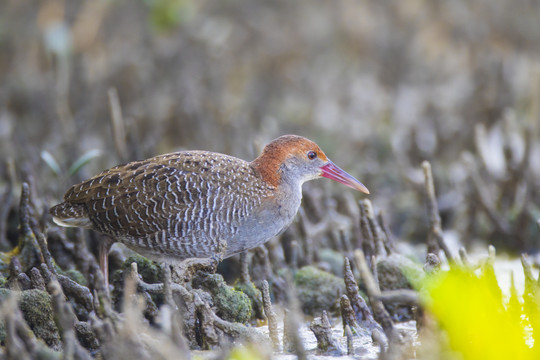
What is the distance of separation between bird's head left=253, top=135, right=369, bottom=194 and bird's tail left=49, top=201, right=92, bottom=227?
1125 millimetres

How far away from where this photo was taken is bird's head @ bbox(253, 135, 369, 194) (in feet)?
16.8

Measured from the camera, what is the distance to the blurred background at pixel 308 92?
7160mm

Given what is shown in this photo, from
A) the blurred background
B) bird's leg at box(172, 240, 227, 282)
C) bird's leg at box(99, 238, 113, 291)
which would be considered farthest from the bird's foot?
the blurred background

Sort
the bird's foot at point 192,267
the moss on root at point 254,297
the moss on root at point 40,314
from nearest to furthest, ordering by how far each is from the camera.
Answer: the moss on root at point 40,314, the bird's foot at point 192,267, the moss on root at point 254,297

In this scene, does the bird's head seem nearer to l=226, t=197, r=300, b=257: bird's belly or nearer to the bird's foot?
l=226, t=197, r=300, b=257: bird's belly

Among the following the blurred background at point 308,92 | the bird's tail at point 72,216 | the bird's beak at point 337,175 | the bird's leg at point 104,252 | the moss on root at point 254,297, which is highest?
the blurred background at point 308,92

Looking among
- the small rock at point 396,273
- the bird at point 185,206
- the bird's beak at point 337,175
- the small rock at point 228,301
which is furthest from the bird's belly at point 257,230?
the small rock at point 396,273

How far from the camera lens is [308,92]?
35.8 feet

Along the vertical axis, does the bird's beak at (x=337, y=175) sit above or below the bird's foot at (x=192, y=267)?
above

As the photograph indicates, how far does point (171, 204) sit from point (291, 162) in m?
0.93

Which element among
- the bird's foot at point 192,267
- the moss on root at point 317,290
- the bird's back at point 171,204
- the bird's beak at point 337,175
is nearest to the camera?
the bird's foot at point 192,267

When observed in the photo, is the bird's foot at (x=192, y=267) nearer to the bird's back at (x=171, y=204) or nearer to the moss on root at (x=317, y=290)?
the bird's back at (x=171, y=204)

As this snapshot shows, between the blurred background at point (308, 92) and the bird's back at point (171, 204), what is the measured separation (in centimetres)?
94

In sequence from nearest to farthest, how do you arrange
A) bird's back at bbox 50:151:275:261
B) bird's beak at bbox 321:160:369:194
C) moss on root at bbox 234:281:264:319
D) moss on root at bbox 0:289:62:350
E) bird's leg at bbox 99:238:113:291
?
moss on root at bbox 0:289:62:350 < bird's back at bbox 50:151:275:261 < moss on root at bbox 234:281:264:319 < bird's leg at bbox 99:238:113:291 < bird's beak at bbox 321:160:369:194
